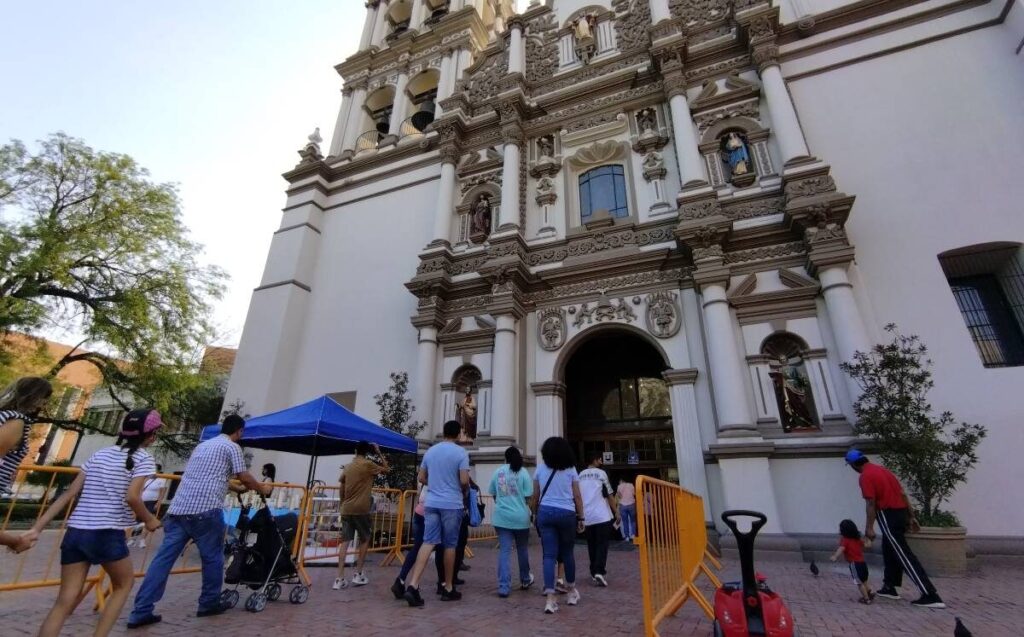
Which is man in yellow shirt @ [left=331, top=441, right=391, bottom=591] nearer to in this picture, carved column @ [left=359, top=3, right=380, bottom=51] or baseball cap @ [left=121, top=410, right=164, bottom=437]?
baseball cap @ [left=121, top=410, right=164, bottom=437]

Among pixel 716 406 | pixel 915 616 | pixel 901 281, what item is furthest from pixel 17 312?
pixel 901 281

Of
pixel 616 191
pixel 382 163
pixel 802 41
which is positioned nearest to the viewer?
pixel 802 41

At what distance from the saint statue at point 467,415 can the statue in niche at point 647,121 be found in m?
8.93

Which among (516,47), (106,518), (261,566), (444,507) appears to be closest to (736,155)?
(516,47)

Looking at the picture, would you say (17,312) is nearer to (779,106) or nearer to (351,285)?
(351,285)

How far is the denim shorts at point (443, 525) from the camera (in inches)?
197

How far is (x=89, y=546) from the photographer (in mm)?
3141

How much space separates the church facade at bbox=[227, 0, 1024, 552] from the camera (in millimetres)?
9000

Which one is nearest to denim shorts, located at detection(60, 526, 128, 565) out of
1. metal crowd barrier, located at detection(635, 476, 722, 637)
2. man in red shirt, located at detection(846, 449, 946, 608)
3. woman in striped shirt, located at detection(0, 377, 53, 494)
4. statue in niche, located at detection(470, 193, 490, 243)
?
woman in striped shirt, located at detection(0, 377, 53, 494)

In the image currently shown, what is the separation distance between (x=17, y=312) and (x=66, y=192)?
4719mm

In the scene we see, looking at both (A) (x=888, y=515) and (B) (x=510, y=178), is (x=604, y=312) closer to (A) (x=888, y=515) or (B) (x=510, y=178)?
(B) (x=510, y=178)

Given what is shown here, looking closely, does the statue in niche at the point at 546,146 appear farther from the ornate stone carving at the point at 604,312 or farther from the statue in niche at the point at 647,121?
the ornate stone carving at the point at 604,312

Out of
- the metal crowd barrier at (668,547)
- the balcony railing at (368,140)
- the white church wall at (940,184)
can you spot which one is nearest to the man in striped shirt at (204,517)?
the metal crowd barrier at (668,547)

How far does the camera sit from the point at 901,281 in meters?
9.36
